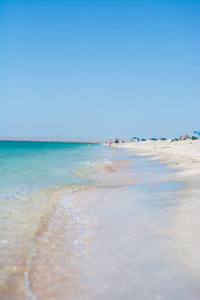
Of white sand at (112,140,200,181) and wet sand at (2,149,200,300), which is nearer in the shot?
wet sand at (2,149,200,300)

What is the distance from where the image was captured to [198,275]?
9.59 ft

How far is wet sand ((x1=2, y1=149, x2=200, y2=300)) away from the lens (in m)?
Result: 2.76

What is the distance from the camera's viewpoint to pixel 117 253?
359 centimetres

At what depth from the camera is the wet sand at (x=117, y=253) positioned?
2764mm

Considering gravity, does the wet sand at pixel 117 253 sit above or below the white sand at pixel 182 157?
below

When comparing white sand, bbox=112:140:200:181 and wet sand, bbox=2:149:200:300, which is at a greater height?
white sand, bbox=112:140:200:181

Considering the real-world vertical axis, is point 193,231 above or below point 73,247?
above

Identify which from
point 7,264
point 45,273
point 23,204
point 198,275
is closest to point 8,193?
point 23,204

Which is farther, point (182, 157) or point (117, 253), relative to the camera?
point (182, 157)

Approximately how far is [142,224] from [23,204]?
3.87 meters

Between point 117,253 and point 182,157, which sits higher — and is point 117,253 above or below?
below

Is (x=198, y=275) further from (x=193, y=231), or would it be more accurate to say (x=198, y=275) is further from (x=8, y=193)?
(x=8, y=193)

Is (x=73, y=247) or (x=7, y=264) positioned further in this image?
(x=73, y=247)

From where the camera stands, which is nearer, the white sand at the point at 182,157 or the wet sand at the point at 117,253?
the wet sand at the point at 117,253
